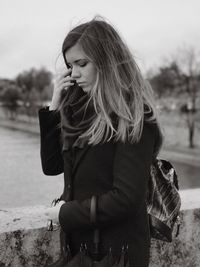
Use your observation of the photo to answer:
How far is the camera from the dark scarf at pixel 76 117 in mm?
1524

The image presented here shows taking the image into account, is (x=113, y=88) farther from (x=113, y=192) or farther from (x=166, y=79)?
(x=166, y=79)

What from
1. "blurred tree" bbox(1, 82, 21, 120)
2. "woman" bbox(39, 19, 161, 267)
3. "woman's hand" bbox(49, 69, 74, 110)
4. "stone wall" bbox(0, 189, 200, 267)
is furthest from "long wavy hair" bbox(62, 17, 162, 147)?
"blurred tree" bbox(1, 82, 21, 120)

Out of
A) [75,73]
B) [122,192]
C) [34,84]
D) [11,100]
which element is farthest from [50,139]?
[34,84]

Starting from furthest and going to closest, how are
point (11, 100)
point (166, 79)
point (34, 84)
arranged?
point (34, 84) → point (11, 100) → point (166, 79)

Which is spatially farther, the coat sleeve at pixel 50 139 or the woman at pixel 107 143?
the coat sleeve at pixel 50 139

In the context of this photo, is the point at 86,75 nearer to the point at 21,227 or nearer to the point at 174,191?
the point at 174,191

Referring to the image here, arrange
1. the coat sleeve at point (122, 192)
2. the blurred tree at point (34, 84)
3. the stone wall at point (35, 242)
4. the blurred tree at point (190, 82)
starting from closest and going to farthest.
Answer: the coat sleeve at point (122, 192), the stone wall at point (35, 242), the blurred tree at point (190, 82), the blurred tree at point (34, 84)

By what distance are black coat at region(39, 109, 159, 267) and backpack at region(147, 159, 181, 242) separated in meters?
0.11

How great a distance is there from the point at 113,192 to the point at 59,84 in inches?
19.3

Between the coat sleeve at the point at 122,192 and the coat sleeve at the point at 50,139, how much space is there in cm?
30

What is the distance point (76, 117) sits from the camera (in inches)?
62.0

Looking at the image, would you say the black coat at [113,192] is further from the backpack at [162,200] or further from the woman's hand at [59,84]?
the woman's hand at [59,84]

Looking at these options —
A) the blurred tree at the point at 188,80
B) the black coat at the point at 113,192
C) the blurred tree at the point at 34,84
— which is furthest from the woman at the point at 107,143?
the blurred tree at the point at 34,84

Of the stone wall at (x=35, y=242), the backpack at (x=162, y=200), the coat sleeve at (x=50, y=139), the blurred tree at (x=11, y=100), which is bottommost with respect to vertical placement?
the blurred tree at (x=11, y=100)
